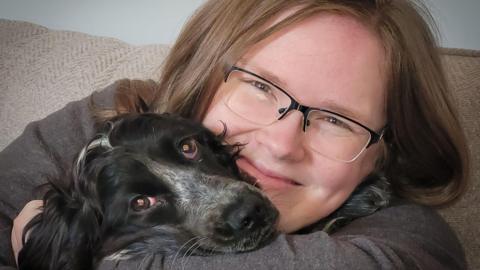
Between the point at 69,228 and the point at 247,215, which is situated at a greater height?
the point at 247,215

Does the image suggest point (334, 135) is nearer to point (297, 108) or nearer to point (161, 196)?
point (297, 108)

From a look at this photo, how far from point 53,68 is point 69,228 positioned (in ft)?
4.59

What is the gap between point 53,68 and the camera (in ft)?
7.88

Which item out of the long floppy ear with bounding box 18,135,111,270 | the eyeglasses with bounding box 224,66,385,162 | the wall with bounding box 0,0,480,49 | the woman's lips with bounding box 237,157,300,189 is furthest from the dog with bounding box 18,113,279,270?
the wall with bounding box 0,0,480,49

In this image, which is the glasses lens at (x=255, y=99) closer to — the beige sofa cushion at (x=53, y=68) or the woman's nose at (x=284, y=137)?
the woman's nose at (x=284, y=137)

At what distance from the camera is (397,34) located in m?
1.44

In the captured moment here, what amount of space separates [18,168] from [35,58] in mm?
1041

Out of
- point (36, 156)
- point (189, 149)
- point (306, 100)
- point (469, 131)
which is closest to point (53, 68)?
point (36, 156)

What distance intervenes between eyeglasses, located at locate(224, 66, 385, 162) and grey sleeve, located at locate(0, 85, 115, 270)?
1.96 feet

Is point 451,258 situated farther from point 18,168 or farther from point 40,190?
point 18,168

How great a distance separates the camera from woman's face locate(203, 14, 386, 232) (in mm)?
1313

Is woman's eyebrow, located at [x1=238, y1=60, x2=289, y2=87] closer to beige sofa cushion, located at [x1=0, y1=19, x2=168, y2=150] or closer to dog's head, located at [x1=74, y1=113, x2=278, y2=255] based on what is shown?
dog's head, located at [x1=74, y1=113, x2=278, y2=255]

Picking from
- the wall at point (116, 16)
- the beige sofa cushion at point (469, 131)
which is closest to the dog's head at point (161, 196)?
the beige sofa cushion at point (469, 131)

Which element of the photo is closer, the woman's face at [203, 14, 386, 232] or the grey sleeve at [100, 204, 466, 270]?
the grey sleeve at [100, 204, 466, 270]
